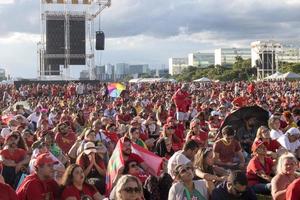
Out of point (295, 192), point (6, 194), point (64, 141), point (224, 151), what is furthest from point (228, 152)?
point (6, 194)

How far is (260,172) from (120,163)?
88.6 inches

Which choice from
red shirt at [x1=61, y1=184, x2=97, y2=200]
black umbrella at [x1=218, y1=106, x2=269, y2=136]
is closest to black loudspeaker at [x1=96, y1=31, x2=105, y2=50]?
black umbrella at [x1=218, y1=106, x2=269, y2=136]

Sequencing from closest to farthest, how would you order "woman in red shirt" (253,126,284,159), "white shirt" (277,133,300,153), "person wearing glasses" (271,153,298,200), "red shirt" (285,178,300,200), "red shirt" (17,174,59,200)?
"red shirt" (285,178,300,200) → "red shirt" (17,174,59,200) → "person wearing glasses" (271,153,298,200) → "woman in red shirt" (253,126,284,159) → "white shirt" (277,133,300,153)

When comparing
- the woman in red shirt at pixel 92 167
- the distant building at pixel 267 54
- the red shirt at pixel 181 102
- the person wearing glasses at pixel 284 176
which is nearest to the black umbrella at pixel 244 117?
the woman in red shirt at pixel 92 167

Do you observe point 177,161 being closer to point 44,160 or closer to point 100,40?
point 44,160

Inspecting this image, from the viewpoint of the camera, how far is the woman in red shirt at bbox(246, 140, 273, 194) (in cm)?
855

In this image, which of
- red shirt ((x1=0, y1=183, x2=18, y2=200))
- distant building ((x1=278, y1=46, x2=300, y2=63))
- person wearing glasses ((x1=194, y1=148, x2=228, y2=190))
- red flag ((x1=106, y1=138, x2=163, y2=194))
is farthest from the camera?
distant building ((x1=278, y1=46, x2=300, y2=63))

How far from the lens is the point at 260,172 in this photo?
28.2 feet

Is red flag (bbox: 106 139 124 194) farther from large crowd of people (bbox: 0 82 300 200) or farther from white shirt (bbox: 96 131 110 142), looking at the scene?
white shirt (bbox: 96 131 110 142)

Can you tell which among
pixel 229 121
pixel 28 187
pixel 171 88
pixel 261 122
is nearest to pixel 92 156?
pixel 28 187

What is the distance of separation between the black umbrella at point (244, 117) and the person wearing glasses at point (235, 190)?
5.34 meters

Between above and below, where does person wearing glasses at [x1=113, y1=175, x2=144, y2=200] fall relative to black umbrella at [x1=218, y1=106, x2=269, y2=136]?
below

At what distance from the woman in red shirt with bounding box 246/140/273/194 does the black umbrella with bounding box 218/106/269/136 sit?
→ 3.15m

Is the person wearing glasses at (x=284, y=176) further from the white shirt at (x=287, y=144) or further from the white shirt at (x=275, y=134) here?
the white shirt at (x=275, y=134)
